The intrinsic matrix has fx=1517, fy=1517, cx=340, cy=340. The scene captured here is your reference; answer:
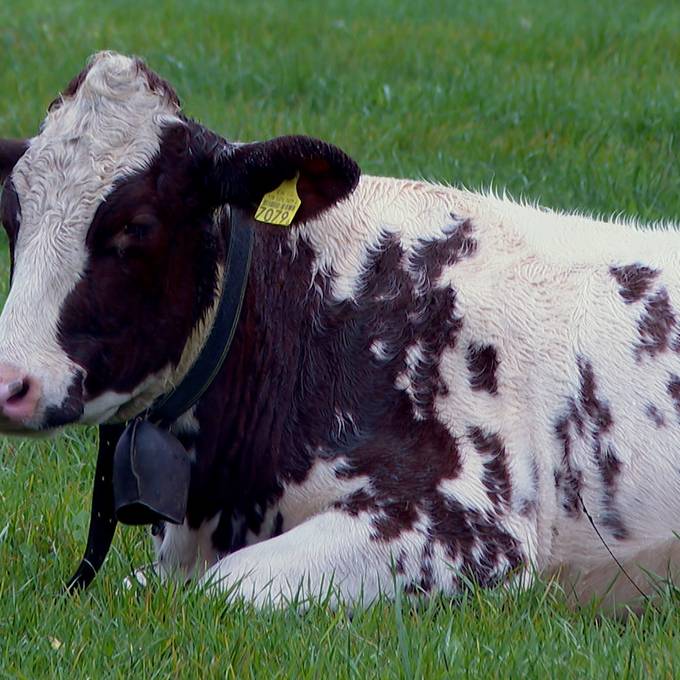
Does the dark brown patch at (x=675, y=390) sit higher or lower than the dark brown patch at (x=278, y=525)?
higher

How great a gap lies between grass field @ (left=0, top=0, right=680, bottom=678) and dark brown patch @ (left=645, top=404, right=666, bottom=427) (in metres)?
0.53

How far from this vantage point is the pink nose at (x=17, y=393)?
367cm

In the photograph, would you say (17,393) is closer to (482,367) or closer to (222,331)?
(222,331)

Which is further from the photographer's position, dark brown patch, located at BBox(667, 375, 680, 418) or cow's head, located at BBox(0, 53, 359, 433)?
dark brown patch, located at BBox(667, 375, 680, 418)

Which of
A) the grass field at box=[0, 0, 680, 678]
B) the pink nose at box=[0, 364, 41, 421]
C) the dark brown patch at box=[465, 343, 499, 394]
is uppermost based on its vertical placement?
the pink nose at box=[0, 364, 41, 421]

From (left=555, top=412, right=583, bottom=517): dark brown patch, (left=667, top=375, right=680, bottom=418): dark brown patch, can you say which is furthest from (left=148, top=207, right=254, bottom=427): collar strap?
(left=667, top=375, right=680, bottom=418): dark brown patch

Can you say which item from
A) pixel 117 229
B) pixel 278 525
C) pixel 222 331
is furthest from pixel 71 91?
pixel 278 525

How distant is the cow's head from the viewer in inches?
152

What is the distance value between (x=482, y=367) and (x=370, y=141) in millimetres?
4842

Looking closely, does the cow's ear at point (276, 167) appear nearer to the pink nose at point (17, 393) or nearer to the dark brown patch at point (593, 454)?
the pink nose at point (17, 393)

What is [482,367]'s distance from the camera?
14.4 feet

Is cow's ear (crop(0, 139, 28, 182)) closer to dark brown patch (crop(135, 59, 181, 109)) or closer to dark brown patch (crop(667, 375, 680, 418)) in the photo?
dark brown patch (crop(135, 59, 181, 109))

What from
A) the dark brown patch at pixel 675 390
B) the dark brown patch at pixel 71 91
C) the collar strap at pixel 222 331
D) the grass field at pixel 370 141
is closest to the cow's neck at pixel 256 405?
the collar strap at pixel 222 331

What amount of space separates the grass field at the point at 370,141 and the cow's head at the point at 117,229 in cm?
57
